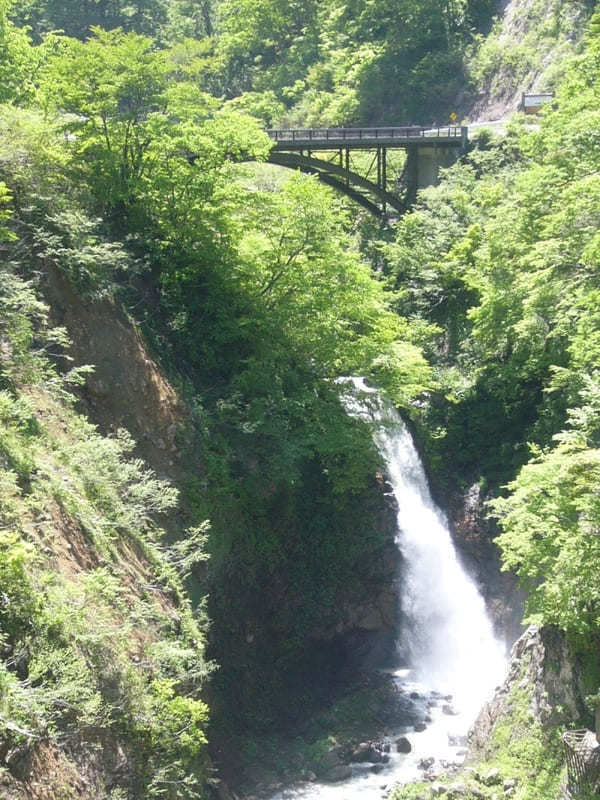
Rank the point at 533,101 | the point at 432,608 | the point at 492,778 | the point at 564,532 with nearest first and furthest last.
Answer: the point at 564,532 → the point at 492,778 → the point at 432,608 → the point at 533,101

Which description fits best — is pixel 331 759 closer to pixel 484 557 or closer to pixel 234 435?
pixel 234 435

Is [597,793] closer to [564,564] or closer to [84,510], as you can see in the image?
[564,564]

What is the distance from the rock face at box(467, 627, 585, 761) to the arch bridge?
86.1ft

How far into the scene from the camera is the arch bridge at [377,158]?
137 feet

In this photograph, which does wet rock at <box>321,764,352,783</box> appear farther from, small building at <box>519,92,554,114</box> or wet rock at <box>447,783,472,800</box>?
small building at <box>519,92,554,114</box>

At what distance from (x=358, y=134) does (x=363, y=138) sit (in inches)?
55.0

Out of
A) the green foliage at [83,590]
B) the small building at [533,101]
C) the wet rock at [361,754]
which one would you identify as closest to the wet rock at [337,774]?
the wet rock at [361,754]

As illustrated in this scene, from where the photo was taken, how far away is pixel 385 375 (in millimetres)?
26859

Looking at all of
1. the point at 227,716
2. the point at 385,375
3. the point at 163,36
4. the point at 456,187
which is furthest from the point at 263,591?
the point at 163,36

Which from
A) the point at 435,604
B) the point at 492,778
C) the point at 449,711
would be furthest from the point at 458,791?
the point at 435,604

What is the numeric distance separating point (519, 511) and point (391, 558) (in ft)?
28.5

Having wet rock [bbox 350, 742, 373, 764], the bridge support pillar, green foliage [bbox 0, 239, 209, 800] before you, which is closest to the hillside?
green foliage [bbox 0, 239, 209, 800]

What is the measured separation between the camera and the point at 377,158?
45625 millimetres

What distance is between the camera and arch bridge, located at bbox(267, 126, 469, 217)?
41875 mm
